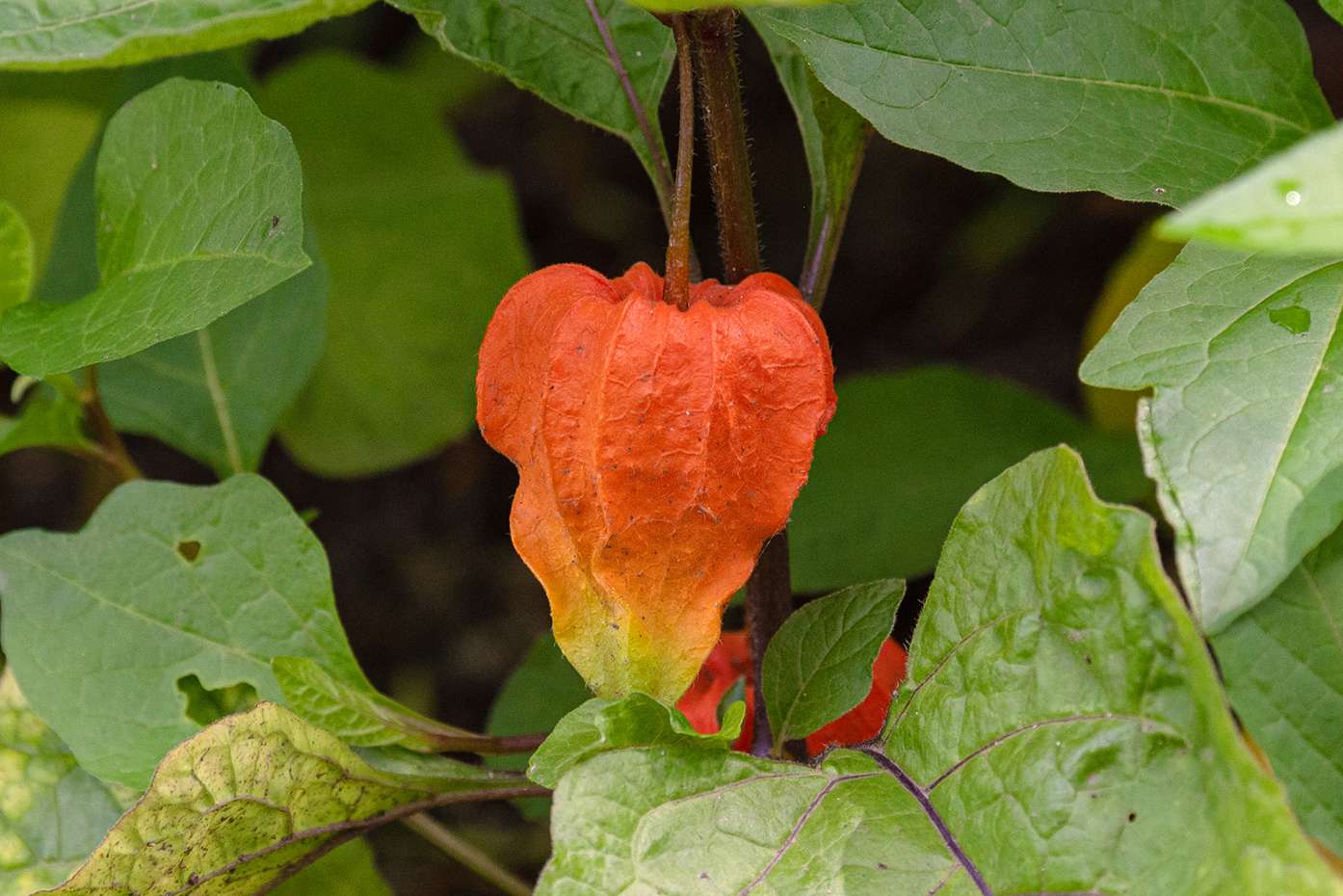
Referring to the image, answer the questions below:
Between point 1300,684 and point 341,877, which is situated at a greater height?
point 1300,684

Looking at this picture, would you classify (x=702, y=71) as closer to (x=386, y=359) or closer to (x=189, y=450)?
(x=189, y=450)

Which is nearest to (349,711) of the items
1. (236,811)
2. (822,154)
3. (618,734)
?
(236,811)

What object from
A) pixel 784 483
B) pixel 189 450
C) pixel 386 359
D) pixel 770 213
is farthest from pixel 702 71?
pixel 770 213

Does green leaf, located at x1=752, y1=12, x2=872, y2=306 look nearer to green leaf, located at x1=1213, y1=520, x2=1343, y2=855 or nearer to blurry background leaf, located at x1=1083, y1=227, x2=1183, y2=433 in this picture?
green leaf, located at x1=1213, y1=520, x2=1343, y2=855

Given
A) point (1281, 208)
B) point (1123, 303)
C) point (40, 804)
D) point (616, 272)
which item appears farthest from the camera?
point (616, 272)

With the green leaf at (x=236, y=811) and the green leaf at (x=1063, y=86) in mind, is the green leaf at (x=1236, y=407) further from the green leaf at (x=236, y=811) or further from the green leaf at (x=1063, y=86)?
the green leaf at (x=236, y=811)

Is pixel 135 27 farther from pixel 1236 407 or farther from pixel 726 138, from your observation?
pixel 1236 407

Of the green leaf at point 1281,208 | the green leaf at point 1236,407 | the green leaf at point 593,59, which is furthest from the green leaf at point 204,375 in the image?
the green leaf at point 1281,208
